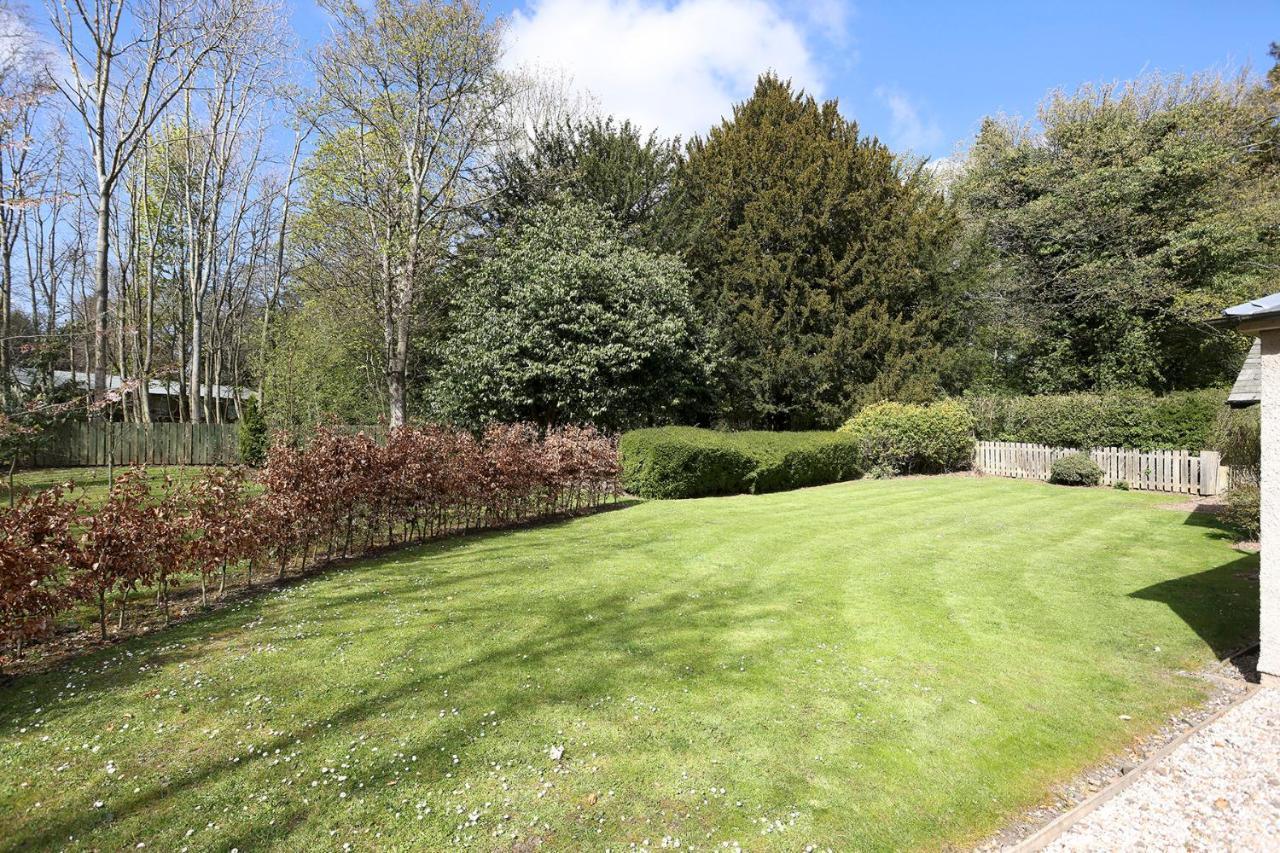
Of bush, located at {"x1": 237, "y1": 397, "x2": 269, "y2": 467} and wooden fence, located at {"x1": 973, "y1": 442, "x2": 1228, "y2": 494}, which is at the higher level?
bush, located at {"x1": 237, "y1": 397, "x2": 269, "y2": 467}

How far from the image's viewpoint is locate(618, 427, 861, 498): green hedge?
46.2 ft

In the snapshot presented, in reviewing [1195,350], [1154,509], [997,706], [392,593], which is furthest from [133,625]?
[1195,350]

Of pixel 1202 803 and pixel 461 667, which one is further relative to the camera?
pixel 461 667

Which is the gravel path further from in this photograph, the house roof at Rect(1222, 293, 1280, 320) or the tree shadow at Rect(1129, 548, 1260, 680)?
the house roof at Rect(1222, 293, 1280, 320)

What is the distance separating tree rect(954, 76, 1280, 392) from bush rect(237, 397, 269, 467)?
85.3 feet

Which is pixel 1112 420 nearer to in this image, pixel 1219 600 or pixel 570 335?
pixel 1219 600

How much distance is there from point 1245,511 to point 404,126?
70.2 feet

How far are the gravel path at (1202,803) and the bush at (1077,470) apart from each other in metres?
14.3

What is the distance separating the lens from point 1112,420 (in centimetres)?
1725

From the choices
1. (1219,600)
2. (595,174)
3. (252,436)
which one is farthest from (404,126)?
(1219,600)

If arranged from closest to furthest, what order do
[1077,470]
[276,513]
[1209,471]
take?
[276,513], [1209,471], [1077,470]

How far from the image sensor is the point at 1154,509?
40.6 feet

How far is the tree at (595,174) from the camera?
827 inches

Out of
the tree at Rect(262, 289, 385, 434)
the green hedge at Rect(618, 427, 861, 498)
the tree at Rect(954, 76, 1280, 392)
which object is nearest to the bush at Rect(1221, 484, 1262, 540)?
the green hedge at Rect(618, 427, 861, 498)
